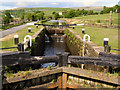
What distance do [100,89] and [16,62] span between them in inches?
141

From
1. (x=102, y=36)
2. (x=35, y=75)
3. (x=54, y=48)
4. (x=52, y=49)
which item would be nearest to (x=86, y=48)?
(x=102, y=36)

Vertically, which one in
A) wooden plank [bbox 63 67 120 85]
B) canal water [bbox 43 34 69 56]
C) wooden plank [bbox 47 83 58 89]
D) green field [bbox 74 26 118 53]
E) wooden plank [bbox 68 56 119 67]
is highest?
green field [bbox 74 26 118 53]

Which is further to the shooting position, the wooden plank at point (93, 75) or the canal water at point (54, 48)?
the canal water at point (54, 48)

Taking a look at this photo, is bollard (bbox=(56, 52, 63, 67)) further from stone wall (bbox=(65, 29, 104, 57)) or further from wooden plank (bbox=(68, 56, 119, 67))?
stone wall (bbox=(65, 29, 104, 57))

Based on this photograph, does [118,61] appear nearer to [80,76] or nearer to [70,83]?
[80,76]

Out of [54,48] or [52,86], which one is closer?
[52,86]

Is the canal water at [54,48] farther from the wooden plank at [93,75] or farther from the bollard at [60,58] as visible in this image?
the wooden plank at [93,75]

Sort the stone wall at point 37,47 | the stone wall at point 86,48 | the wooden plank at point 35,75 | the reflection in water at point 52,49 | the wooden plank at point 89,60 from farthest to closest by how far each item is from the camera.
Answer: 1. the reflection in water at point 52,49
2. the stone wall at point 37,47
3. the stone wall at point 86,48
4. the wooden plank at point 89,60
5. the wooden plank at point 35,75

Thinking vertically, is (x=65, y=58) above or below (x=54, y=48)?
above

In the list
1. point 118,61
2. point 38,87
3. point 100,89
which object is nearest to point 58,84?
point 38,87

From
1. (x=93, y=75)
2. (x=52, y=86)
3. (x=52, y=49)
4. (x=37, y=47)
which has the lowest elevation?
(x=52, y=86)

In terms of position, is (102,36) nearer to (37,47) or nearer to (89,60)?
(37,47)

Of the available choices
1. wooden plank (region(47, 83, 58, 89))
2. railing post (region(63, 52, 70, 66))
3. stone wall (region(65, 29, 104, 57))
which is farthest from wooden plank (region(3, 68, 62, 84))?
stone wall (region(65, 29, 104, 57))

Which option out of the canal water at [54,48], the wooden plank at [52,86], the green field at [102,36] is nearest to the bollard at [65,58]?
the wooden plank at [52,86]
